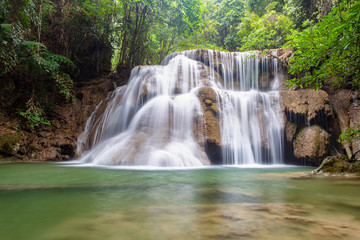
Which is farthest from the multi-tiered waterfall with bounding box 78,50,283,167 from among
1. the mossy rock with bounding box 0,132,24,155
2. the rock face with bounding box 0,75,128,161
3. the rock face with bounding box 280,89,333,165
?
the mossy rock with bounding box 0,132,24,155

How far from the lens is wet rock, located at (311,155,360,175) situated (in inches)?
175

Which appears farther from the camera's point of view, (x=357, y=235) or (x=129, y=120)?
(x=129, y=120)

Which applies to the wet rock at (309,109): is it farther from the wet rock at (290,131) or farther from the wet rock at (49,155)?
the wet rock at (49,155)

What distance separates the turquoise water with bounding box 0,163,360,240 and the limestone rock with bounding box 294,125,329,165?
477 cm

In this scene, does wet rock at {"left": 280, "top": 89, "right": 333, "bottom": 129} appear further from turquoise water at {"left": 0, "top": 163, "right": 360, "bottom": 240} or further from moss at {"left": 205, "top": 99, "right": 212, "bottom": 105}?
turquoise water at {"left": 0, "top": 163, "right": 360, "bottom": 240}

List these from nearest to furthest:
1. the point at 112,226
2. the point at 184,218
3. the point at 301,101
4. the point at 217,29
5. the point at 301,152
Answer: the point at 112,226 < the point at 184,218 < the point at 301,152 < the point at 301,101 < the point at 217,29

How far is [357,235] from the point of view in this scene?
1.48 m

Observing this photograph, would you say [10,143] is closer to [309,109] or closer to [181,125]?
[181,125]

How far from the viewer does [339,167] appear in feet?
14.9

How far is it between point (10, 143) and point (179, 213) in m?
8.15

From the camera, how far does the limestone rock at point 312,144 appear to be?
7.40m

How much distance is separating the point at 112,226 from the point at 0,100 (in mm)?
9658

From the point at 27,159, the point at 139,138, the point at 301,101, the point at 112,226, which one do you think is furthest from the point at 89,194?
the point at 301,101

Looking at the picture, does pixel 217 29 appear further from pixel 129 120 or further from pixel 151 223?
pixel 151 223
